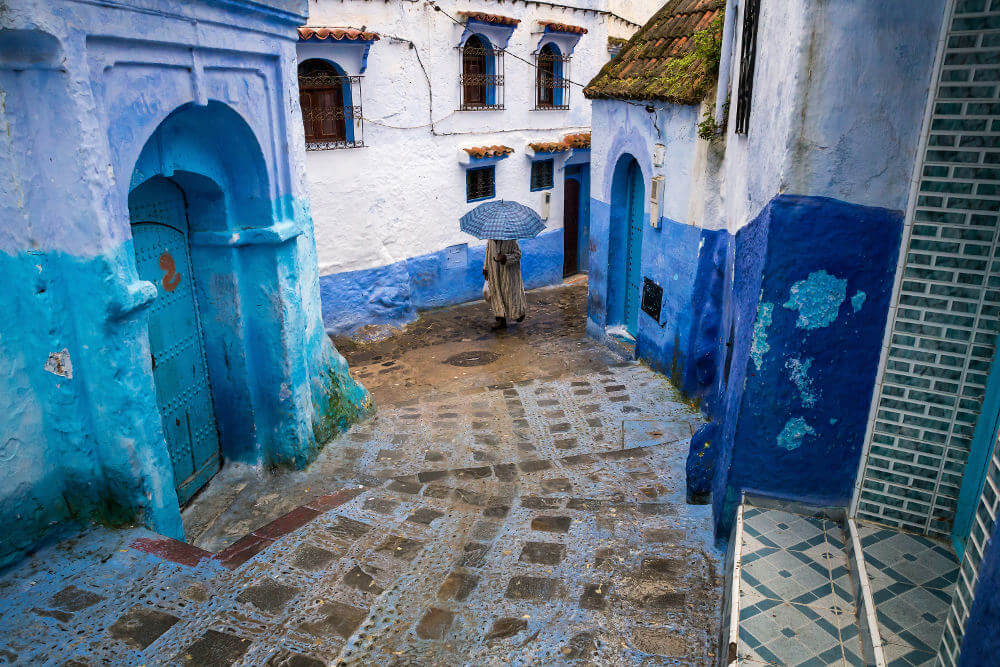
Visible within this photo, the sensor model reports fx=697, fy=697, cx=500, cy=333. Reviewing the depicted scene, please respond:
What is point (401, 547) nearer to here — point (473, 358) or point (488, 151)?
point (473, 358)

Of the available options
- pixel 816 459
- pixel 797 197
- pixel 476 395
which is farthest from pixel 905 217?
pixel 476 395

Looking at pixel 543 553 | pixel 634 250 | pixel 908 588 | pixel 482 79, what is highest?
pixel 482 79

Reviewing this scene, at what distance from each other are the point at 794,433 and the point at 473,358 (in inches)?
272

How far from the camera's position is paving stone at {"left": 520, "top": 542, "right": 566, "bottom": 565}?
4.56 m

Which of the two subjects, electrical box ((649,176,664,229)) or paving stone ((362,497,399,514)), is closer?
paving stone ((362,497,399,514))

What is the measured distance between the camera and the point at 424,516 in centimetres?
527

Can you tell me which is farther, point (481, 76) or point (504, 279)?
point (481, 76)

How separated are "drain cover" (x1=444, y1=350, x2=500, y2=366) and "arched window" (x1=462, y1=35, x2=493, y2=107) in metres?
4.88

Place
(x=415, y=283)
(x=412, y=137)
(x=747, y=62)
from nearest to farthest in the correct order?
(x=747, y=62), (x=412, y=137), (x=415, y=283)

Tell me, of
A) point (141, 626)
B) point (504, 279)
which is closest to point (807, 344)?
point (141, 626)

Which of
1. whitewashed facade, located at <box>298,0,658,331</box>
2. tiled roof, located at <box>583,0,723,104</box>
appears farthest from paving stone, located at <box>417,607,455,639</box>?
whitewashed facade, located at <box>298,0,658,331</box>

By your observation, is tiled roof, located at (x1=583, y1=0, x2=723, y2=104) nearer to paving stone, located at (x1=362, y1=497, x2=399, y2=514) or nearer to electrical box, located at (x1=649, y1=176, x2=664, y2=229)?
electrical box, located at (x1=649, y1=176, x2=664, y2=229)

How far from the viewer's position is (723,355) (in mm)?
5445

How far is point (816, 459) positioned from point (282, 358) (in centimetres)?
435
